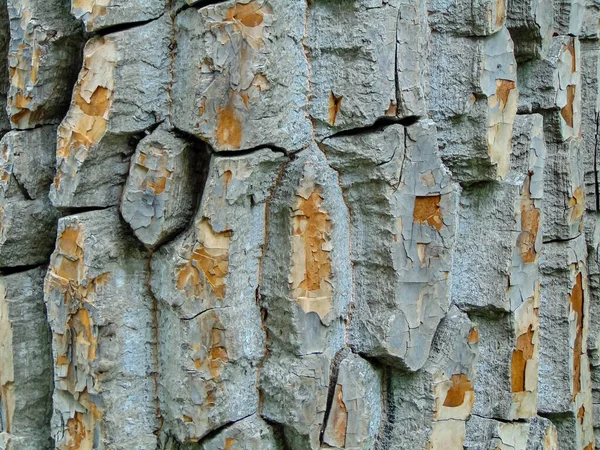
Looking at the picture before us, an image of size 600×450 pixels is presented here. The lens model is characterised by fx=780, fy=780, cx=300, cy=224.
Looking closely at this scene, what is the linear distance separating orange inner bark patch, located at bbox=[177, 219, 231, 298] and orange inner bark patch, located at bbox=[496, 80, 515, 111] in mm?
626

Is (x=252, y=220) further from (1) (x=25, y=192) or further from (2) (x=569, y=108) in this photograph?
(2) (x=569, y=108)

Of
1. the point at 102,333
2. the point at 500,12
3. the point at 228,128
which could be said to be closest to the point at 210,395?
the point at 102,333

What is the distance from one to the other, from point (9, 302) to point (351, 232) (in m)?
0.67

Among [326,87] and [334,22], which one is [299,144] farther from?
[334,22]

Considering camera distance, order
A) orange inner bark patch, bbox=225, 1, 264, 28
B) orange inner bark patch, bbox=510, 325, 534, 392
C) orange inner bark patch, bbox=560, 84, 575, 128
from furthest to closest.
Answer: orange inner bark patch, bbox=560, 84, 575, 128 → orange inner bark patch, bbox=510, 325, 534, 392 → orange inner bark patch, bbox=225, 1, 264, 28

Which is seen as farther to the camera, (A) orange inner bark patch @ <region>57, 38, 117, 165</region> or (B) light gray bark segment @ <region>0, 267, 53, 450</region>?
(B) light gray bark segment @ <region>0, 267, 53, 450</region>

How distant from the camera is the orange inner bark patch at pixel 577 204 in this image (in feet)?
5.93

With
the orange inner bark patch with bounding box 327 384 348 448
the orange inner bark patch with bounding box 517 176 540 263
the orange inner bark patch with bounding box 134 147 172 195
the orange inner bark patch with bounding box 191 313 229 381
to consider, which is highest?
the orange inner bark patch with bounding box 134 147 172 195

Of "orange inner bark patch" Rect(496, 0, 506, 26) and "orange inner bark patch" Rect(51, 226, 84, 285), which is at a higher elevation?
"orange inner bark patch" Rect(496, 0, 506, 26)

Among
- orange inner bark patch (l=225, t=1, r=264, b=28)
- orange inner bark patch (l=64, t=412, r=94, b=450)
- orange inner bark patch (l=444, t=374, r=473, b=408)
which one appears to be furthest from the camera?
orange inner bark patch (l=444, t=374, r=473, b=408)

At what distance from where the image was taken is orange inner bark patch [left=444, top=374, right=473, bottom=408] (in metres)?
1.53

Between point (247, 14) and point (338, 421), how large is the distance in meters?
0.74

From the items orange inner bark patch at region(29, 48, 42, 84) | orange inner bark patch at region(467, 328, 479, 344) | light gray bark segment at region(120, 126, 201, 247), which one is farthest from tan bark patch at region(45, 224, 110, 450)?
orange inner bark patch at region(467, 328, 479, 344)

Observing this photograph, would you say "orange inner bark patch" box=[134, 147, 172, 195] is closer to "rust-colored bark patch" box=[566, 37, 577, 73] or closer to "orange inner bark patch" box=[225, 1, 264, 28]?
"orange inner bark patch" box=[225, 1, 264, 28]
